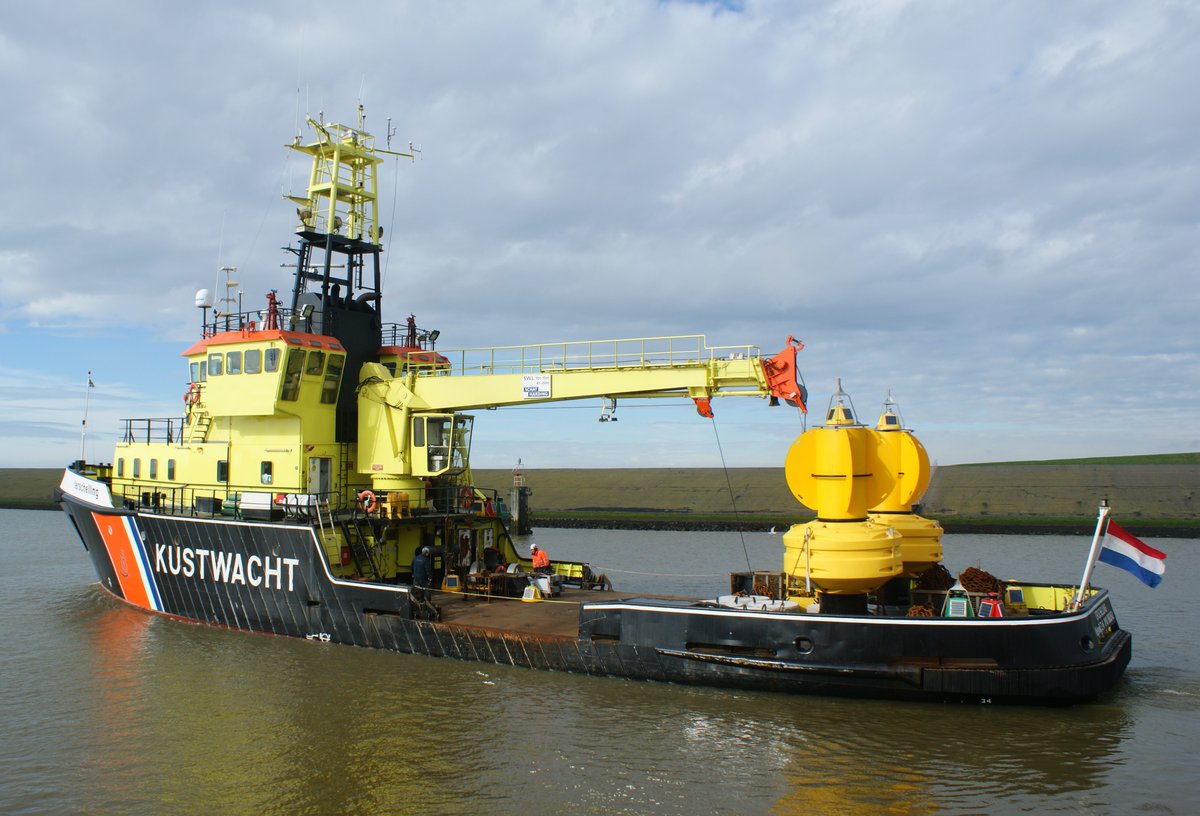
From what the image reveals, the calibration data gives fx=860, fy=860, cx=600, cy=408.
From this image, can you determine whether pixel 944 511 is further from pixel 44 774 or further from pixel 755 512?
pixel 44 774

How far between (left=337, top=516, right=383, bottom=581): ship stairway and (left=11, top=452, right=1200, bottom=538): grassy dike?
2315 centimetres

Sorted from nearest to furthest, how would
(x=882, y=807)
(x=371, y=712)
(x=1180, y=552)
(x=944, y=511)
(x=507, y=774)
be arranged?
(x=882, y=807), (x=507, y=774), (x=371, y=712), (x=1180, y=552), (x=944, y=511)

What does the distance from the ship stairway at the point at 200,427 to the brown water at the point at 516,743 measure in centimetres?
534

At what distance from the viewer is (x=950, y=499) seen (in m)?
59.9

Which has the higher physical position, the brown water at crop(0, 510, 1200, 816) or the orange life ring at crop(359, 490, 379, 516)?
the orange life ring at crop(359, 490, 379, 516)

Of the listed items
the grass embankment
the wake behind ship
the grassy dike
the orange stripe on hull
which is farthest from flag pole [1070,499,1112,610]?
the grass embankment

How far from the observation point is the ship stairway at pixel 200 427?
1977 centimetres

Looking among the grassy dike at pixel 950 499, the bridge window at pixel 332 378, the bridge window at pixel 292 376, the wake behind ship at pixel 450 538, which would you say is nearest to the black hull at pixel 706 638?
the wake behind ship at pixel 450 538

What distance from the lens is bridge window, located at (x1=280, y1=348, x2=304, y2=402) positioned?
58.3 feet

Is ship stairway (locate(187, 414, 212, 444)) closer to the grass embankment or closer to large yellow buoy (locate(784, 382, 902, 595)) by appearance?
large yellow buoy (locate(784, 382, 902, 595))

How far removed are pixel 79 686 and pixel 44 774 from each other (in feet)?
13.6

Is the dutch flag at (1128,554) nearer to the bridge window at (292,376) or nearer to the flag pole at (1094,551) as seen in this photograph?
the flag pole at (1094,551)

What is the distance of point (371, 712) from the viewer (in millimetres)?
12117

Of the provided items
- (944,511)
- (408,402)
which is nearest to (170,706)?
(408,402)
